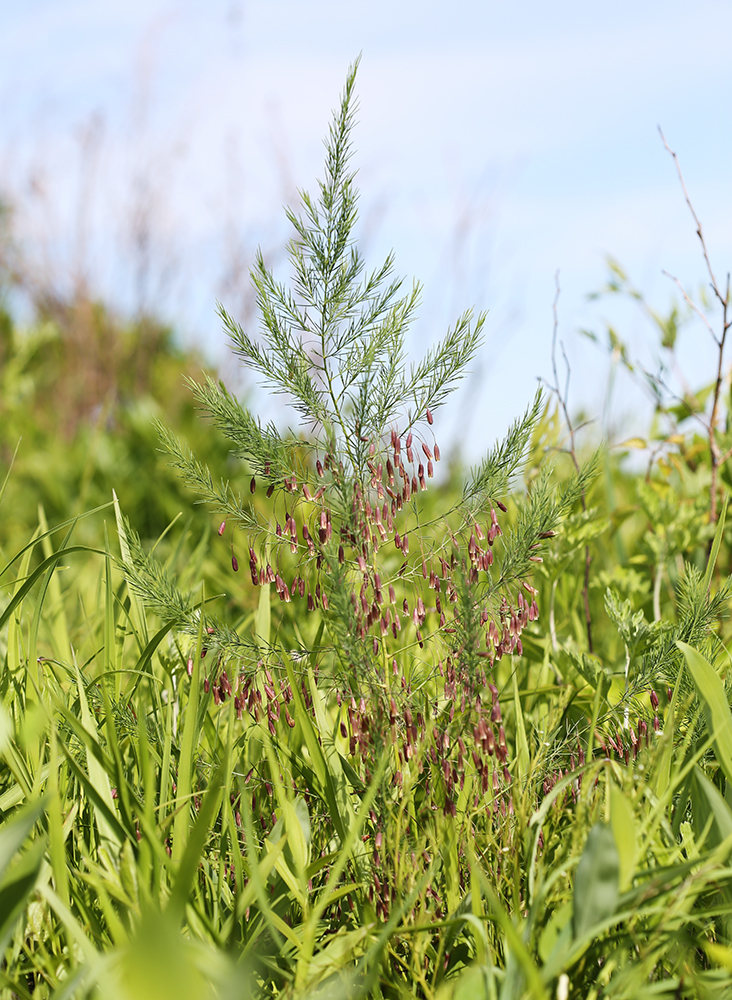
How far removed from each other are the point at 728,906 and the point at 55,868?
0.70 metres

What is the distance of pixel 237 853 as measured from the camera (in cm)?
96

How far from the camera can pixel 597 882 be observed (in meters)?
0.76

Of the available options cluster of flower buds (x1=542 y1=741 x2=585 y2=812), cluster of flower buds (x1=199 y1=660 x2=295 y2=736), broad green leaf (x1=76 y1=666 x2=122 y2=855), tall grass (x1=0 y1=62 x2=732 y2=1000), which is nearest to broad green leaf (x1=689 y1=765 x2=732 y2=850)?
tall grass (x1=0 y1=62 x2=732 y2=1000)

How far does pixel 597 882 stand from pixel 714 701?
31 centimetres

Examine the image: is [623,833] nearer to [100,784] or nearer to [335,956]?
[335,956]

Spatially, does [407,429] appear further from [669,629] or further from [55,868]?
[55,868]

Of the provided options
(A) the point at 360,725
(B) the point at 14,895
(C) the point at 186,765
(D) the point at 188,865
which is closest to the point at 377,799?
(A) the point at 360,725

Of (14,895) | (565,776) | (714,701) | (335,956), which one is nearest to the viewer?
(14,895)

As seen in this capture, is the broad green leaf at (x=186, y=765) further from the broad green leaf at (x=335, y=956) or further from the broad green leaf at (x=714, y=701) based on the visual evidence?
the broad green leaf at (x=714, y=701)

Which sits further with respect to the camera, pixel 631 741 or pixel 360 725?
pixel 631 741

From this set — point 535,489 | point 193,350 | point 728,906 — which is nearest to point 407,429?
point 535,489

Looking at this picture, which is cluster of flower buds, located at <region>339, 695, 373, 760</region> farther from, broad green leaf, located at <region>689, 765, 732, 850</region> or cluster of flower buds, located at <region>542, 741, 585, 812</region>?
broad green leaf, located at <region>689, 765, 732, 850</region>

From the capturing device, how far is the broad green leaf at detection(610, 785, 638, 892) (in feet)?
2.42

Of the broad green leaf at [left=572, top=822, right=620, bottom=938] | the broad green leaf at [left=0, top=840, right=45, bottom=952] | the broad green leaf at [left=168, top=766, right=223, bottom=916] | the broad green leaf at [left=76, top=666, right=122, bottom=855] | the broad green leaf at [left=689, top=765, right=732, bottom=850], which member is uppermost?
the broad green leaf at [left=76, top=666, right=122, bottom=855]
